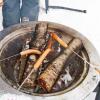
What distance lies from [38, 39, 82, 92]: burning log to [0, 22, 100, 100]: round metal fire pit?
50mm

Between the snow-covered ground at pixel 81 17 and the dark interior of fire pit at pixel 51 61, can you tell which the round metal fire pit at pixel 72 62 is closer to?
the dark interior of fire pit at pixel 51 61

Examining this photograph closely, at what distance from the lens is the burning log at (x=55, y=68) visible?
1.50 metres

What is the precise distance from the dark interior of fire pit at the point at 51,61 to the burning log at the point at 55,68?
0.03 metres

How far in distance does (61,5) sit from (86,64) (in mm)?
1519

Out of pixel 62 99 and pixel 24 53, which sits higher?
pixel 24 53

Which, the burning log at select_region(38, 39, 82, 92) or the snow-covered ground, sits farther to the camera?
the snow-covered ground

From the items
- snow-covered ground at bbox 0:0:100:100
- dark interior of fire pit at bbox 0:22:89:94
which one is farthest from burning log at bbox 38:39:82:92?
snow-covered ground at bbox 0:0:100:100

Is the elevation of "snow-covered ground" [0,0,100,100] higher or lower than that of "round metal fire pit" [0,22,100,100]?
lower

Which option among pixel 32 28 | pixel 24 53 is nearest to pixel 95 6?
pixel 32 28

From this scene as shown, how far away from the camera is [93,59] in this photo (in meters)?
1.65

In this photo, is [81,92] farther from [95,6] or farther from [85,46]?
[95,6]

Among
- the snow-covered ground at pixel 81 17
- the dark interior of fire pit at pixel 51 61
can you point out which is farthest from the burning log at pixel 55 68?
the snow-covered ground at pixel 81 17

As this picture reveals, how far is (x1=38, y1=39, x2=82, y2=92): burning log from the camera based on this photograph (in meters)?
1.50

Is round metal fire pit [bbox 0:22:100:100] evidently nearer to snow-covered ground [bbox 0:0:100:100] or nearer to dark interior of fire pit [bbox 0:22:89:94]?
dark interior of fire pit [bbox 0:22:89:94]
